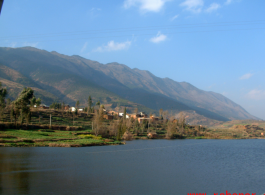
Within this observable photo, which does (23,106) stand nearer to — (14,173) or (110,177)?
(14,173)

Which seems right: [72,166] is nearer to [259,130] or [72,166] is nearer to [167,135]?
[167,135]

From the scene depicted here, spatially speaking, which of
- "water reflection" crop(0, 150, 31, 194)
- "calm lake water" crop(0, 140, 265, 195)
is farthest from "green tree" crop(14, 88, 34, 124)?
"water reflection" crop(0, 150, 31, 194)

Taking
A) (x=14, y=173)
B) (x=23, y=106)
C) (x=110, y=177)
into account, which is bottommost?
(x=110, y=177)

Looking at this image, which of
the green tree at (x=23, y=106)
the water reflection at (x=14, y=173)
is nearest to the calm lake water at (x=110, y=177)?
the water reflection at (x=14, y=173)

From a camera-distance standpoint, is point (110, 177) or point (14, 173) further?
point (110, 177)

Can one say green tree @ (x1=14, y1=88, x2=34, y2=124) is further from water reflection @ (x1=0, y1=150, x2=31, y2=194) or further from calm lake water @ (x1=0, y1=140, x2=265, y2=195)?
water reflection @ (x1=0, y1=150, x2=31, y2=194)

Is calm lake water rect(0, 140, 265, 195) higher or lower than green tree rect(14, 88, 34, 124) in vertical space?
lower

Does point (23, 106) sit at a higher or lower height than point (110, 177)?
higher

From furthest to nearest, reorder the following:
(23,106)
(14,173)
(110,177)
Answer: (23,106) < (110,177) < (14,173)

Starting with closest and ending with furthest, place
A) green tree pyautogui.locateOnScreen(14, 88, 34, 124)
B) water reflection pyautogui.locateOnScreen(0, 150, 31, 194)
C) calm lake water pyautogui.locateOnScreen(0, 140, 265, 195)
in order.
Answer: water reflection pyautogui.locateOnScreen(0, 150, 31, 194), calm lake water pyautogui.locateOnScreen(0, 140, 265, 195), green tree pyautogui.locateOnScreen(14, 88, 34, 124)

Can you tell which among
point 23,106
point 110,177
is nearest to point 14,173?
point 110,177

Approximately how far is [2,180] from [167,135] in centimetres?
8470

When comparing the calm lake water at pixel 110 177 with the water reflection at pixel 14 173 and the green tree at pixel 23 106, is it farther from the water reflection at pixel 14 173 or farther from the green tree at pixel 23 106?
the green tree at pixel 23 106

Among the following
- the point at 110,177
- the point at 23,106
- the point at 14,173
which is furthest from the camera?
the point at 23,106
